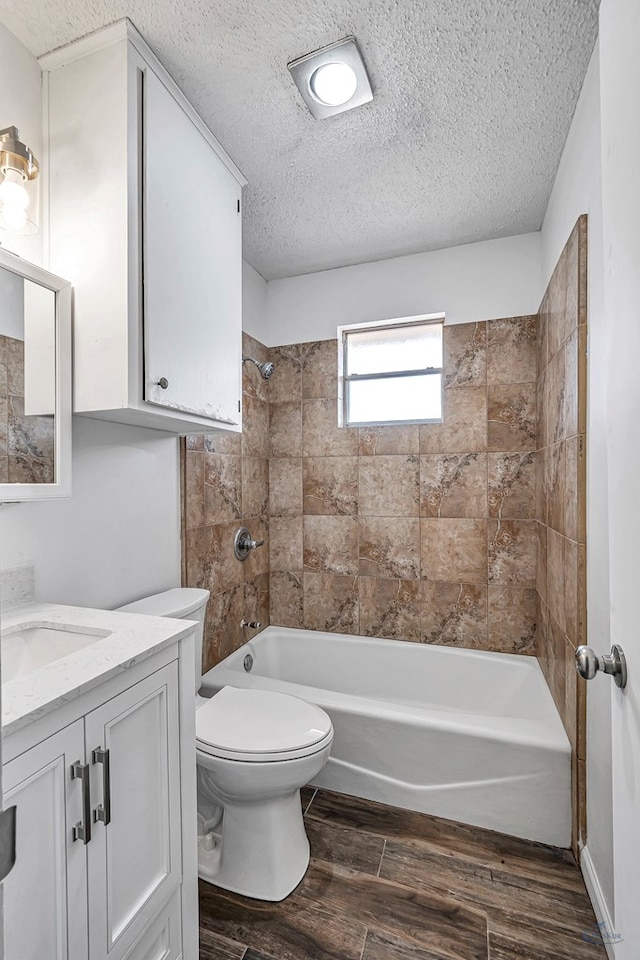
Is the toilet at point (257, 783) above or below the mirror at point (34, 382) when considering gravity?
below

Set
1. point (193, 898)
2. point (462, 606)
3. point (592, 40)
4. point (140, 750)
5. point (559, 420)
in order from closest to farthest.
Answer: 1. point (140, 750)
2. point (193, 898)
3. point (592, 40)
4. point (559, 420)
5. point (462, 606)

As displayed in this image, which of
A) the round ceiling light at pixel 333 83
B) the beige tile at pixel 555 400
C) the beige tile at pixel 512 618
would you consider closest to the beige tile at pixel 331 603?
the beige tile at pixel 512 618

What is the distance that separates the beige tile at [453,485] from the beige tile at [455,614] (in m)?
0.38

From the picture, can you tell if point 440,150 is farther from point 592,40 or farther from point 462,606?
point 462,606

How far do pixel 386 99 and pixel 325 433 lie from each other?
4.94 ft

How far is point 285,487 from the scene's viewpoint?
8.87ft

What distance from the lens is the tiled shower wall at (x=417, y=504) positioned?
7.46 ft

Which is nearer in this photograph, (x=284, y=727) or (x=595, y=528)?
(x=595, y=528)

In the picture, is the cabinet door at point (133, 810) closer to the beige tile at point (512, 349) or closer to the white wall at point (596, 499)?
the white wall at point (596, 499)

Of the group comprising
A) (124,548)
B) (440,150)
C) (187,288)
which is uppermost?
(440,150)

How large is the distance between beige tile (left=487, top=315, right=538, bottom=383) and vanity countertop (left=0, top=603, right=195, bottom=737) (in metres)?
1.92

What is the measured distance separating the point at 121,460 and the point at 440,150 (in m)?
1.62

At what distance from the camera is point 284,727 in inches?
57.7

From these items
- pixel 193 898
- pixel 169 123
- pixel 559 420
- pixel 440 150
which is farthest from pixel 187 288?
pixel 193 898
